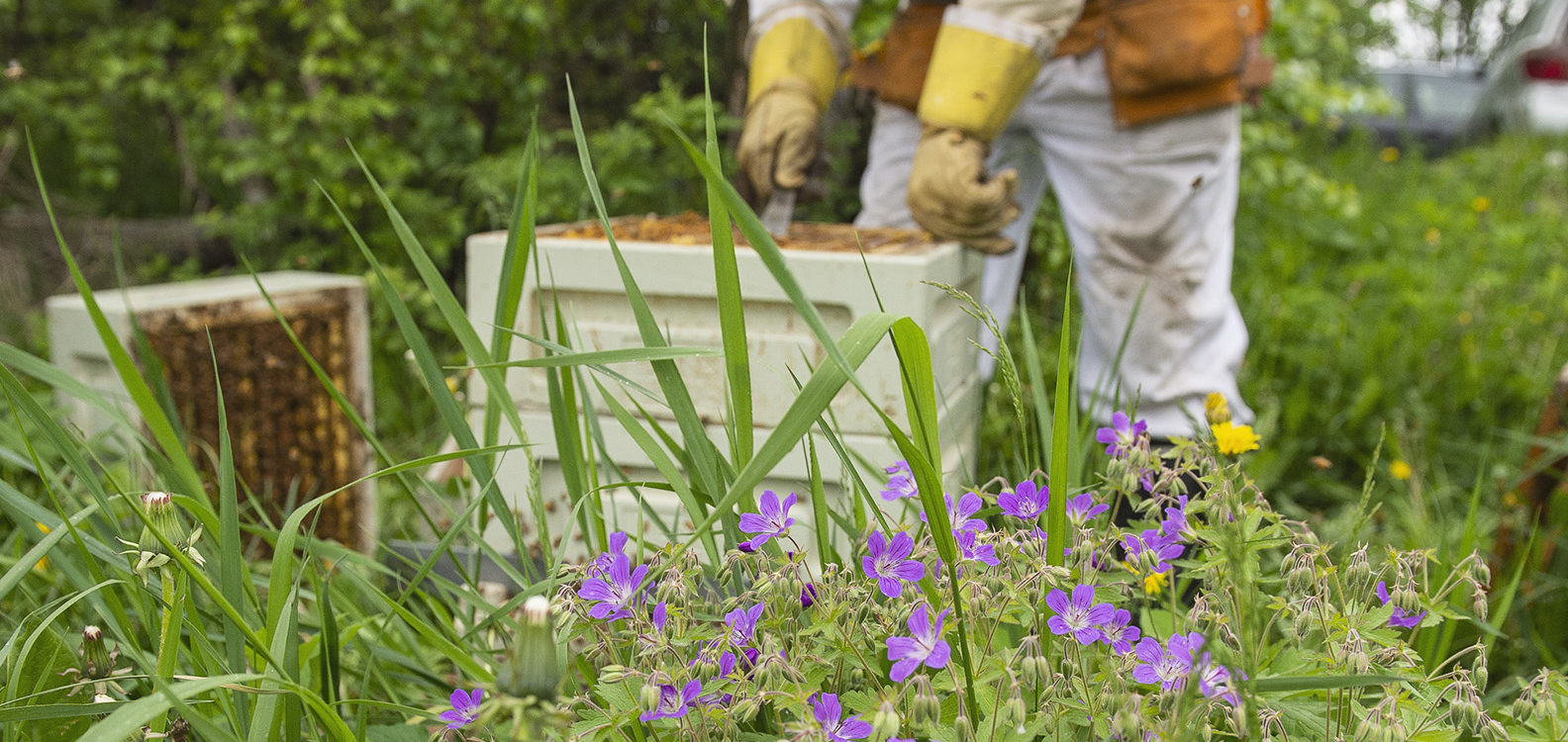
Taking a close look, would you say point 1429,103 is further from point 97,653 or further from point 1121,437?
point 97,653

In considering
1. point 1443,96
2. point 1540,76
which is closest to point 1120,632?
point 1540,76

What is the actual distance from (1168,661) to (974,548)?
13cm

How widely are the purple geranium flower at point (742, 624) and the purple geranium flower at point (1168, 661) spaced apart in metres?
0.23

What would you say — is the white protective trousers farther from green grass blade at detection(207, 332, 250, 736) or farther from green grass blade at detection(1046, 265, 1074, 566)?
green grass blade at detection(207, 332, 250, 736)

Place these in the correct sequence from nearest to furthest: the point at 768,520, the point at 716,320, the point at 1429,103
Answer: the point at 768,520
the point at 716,320
the point at 1429,103

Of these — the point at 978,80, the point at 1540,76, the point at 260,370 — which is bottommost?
the point at 260,370

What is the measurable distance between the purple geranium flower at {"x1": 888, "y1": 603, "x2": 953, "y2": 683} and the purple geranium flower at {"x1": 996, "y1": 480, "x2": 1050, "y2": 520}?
0.14 meters

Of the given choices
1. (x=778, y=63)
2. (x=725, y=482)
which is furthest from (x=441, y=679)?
(x=778, y=63)

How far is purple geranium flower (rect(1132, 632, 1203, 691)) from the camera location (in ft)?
2.02

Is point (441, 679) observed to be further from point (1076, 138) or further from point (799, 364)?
point (1076, 138)

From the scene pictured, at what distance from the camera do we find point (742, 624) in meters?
0.68

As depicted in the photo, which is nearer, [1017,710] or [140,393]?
[1017,710]

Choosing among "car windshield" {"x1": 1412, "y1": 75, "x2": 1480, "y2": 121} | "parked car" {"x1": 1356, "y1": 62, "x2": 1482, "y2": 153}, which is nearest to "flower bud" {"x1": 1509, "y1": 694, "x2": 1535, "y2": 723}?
"parked car" {"x1": 1356, "y1": 62, "x2": 1482, "y2": 153}

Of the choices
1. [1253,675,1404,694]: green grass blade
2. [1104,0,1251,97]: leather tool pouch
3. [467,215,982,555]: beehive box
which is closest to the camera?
[1253,675,1404,694]: green grass blade
